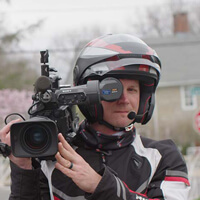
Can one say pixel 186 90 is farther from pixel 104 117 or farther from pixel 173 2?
pixel 104 117

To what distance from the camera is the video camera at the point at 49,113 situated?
2.05 m

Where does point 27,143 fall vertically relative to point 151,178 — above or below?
above

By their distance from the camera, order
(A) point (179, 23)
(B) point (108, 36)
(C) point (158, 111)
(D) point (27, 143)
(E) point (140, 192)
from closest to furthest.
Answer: (D) point (27, 143) < (E) point (140, 192) < (B) point (108, 36) < (C) point (158, 111) < (A) point (179, 23)

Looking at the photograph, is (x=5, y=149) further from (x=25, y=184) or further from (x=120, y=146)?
(x=120, y=146)

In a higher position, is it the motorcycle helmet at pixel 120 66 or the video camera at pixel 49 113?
the motorcycle helmet at pixel 120 66

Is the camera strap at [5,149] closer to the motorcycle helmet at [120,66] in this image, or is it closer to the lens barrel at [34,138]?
the lens barrel at [34,138]

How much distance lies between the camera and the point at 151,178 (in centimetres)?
240

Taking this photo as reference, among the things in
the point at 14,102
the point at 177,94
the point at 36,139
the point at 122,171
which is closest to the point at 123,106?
the point at 122,171

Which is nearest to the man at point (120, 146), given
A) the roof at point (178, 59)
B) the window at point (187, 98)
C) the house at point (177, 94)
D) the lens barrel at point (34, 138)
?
the lens barrel at point (34, 138)

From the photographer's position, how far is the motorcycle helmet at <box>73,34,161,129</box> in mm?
2506

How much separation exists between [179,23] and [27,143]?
91.5 feet

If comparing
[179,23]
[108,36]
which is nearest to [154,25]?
[179,23]

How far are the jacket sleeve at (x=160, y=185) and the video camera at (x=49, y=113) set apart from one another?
293 millimetres

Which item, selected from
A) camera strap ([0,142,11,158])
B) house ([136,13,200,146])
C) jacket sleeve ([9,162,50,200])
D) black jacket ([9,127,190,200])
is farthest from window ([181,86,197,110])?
camera strap ([0,142,11,158])
